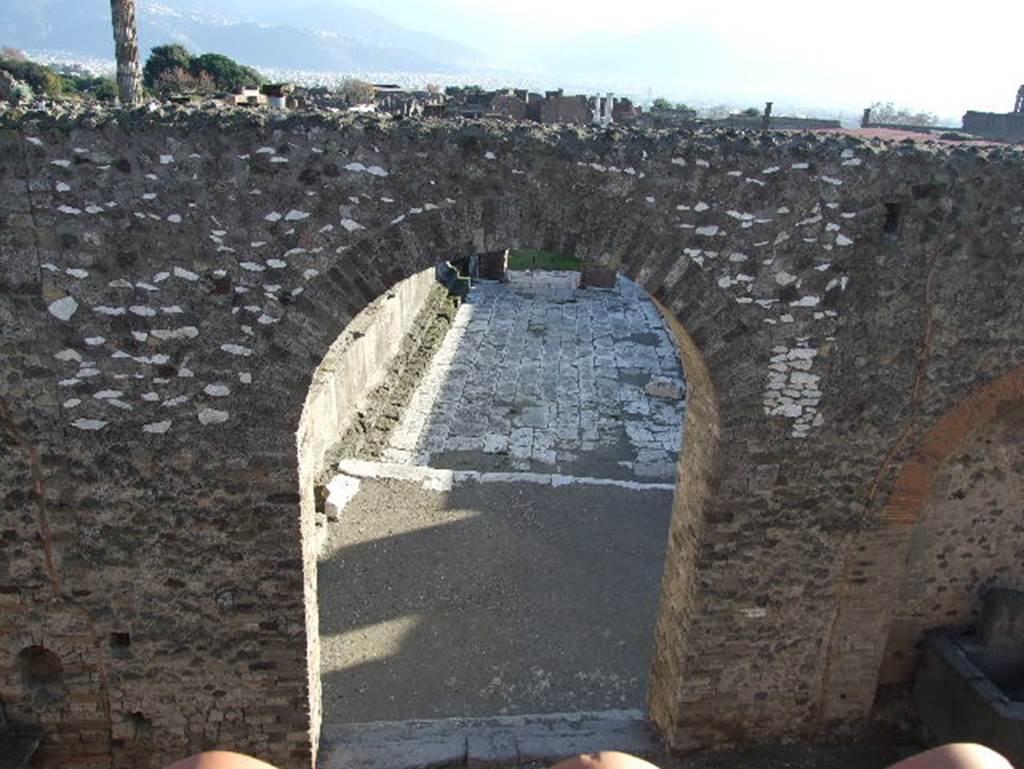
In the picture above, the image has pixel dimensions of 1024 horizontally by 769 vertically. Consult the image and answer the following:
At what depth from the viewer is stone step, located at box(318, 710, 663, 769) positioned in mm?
5867

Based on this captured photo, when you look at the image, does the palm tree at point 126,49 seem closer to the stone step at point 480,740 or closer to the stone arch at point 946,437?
the stone step at point 480,740

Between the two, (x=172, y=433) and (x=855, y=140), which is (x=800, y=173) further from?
(x=172, y=433)

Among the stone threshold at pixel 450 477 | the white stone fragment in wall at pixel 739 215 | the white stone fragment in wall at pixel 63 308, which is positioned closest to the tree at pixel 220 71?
the stone threshold at pixel 450 477

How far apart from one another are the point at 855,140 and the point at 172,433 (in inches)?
171

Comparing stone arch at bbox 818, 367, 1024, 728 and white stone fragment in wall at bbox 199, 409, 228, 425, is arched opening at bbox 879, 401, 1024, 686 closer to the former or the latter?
stone arch at bbox 818, 367, 1024, 728

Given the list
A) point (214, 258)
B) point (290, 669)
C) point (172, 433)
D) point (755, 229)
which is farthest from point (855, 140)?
point (290, 669)

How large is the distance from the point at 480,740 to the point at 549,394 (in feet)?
25.5

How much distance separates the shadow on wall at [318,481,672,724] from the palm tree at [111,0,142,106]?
6.97 m

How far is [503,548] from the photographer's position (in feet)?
28.6

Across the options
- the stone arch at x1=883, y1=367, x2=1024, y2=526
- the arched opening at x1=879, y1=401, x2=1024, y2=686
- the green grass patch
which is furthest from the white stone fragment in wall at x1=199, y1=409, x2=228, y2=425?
the green grass patch

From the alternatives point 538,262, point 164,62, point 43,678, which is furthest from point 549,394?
point 164,62

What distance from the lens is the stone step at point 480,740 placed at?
5.87 m

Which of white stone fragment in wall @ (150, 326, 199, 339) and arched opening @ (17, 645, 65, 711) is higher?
white stone fragment in wall @ (150, 326, 199, 339)

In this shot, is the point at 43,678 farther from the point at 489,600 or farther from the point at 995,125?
the point at 995,125
